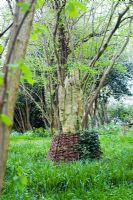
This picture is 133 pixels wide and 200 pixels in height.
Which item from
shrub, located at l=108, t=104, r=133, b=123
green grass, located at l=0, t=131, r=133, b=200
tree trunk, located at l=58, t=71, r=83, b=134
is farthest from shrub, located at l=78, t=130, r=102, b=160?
shrub, located at l=108, t=104, r=133, b=123

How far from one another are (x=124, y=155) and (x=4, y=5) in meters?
8.85

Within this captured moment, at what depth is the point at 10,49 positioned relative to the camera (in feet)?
3.72

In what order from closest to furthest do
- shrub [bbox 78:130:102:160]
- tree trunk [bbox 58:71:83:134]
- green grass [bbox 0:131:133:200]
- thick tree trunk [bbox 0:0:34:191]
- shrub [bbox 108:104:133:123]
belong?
thick tree trunk [bbox 0:0:34:191], green grass [bbox 0:131:133:200], shrub [bbox 78:130:102:160], tree trunk [bbox 58:71:83:134], shrub [bbox 108:104:133:123]

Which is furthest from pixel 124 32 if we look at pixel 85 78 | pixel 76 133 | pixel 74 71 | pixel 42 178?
pixel 42 178

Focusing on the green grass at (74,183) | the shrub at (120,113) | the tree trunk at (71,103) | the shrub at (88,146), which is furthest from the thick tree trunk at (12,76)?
the shrub at (120,113)

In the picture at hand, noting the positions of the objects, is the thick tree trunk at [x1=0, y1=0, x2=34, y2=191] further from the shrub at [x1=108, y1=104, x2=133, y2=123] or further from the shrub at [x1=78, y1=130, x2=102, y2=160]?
the shrub at [x1=108, y1=104, x2=133, y2=123]

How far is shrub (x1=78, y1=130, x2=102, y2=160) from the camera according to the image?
5.95 metres

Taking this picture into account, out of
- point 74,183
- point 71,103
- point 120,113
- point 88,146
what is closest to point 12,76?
point 74,183

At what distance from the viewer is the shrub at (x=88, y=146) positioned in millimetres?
5953

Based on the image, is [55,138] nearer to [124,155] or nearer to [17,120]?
[124,155]

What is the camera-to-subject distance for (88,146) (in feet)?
19.8

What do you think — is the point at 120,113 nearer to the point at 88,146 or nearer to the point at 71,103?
the point at 71,103

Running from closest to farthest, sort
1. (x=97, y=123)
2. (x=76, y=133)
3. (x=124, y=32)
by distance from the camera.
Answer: (x=76, y=133) → (x=124, y=32) → (x=97, y=123)

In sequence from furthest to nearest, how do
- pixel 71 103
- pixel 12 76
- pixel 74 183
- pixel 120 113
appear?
pixel 120 113 → pixel 71 103 → pixel 74 183 → pixel 12 76
